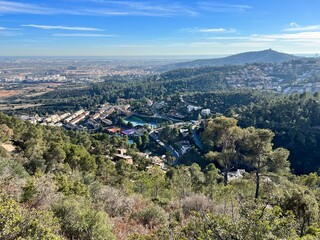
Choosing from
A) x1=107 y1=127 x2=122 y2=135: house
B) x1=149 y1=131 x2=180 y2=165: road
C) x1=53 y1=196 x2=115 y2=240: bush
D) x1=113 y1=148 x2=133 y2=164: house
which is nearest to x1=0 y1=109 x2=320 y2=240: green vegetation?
x1=53 y1=196 x2=115 y2=240: bush

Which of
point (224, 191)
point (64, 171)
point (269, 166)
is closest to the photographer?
point (224, 191)

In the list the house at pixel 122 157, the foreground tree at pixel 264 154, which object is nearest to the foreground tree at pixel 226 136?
the foreground tree at pixel 264 154

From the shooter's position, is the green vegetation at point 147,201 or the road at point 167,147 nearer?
the green vegetation at point 147,201

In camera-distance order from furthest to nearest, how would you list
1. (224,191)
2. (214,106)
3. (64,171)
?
(214,106) < (64,171) < (224,191)

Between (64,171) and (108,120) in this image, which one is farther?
(108,120)

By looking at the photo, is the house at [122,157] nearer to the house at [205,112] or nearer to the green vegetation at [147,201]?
the green vegetation at [147,201]

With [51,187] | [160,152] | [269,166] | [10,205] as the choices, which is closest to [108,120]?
[160,152]

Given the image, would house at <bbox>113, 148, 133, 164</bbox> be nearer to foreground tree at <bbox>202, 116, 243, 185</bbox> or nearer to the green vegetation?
the green vegetation

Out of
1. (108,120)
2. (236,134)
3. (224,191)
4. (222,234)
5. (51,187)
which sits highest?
(222,234)

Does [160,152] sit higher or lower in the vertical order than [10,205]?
lower

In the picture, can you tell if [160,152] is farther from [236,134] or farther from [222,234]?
[222,234]
